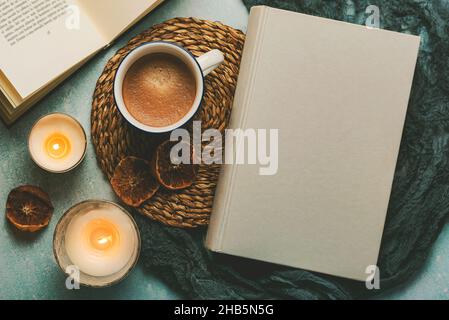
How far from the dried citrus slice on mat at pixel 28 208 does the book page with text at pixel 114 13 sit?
0.80ft

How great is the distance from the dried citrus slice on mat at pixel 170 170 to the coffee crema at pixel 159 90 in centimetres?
5

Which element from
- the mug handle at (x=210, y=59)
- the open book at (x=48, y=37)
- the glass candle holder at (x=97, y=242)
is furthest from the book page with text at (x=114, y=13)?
the glass candle holder at (x=97, y=242)

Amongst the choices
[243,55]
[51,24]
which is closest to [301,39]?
[243,55]

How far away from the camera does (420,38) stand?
27.6 inches

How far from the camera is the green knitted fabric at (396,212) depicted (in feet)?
2.34

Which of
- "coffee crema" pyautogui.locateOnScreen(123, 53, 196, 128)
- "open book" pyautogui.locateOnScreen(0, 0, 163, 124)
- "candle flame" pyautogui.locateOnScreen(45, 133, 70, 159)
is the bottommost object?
"candle flame" pyautogui.locateOnScreen(45, 133, 70, 159)

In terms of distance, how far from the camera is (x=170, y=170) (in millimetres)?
712

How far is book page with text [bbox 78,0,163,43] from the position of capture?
0.70 meters

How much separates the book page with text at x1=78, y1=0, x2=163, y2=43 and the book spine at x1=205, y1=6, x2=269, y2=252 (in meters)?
0.15

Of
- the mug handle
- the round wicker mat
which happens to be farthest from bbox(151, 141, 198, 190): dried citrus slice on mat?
the mug handle

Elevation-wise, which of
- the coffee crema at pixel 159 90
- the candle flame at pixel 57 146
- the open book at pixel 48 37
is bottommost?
the candle flame at pixel 57 146

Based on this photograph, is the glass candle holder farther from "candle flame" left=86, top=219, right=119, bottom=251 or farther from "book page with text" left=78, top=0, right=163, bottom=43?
"book page with text" left=78, top=0, right=163, bottom=43

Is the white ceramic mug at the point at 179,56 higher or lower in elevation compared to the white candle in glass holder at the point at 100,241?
higher

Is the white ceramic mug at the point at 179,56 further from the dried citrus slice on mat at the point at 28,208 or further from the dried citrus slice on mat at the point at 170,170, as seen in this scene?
the dried citrus slice on mat at the point at 28,208
